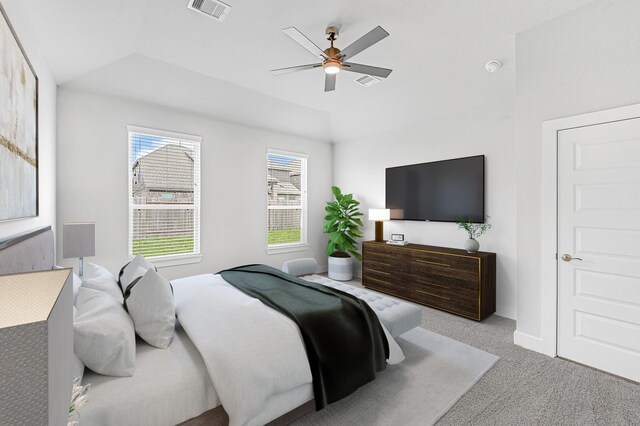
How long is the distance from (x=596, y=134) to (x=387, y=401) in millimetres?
2764

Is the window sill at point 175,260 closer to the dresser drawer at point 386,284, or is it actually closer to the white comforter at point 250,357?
the white comforter at point 250,357

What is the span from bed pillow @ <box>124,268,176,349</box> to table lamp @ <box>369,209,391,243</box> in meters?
3.53

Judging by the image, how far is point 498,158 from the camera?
12.3 feet

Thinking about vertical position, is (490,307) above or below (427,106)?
below

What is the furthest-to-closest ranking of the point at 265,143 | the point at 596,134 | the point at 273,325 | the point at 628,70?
the point at 265,143
the point at 596,134
the point at 628,70
the point at 273,325

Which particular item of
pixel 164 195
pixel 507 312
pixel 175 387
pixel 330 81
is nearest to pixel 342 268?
pixel 507 312

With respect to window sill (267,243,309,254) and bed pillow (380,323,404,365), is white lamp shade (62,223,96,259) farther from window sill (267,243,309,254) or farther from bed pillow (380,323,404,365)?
bed pillow (380,323,404,365)

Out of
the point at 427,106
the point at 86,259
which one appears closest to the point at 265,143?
the point at 427,106

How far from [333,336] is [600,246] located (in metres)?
2.40

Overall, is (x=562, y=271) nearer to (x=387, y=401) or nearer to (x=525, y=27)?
(x=387, y=401)

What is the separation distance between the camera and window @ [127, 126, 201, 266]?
12.9 feet

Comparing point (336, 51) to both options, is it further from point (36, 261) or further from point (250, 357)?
point (36, 261)

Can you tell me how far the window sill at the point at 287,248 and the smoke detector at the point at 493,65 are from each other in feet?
13.1

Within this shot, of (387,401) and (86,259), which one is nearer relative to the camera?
(387,401)
